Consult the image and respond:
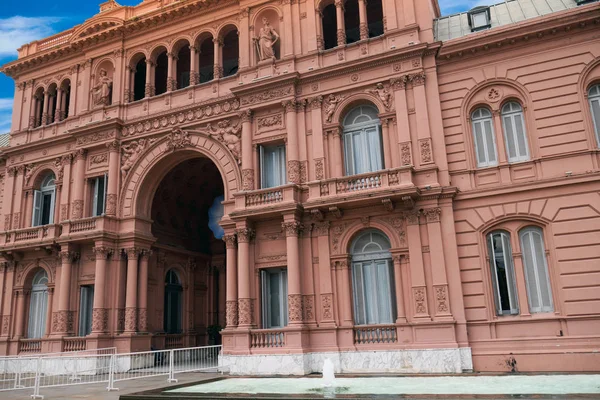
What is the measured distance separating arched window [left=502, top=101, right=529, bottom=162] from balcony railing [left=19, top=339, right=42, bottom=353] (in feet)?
79.7

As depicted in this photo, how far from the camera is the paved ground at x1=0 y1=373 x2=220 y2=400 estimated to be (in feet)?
50.1

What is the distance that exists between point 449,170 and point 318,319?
26.3 feet

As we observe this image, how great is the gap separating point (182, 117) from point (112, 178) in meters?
4.93

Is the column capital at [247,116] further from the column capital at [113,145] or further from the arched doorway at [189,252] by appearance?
the column capital at [113,145]

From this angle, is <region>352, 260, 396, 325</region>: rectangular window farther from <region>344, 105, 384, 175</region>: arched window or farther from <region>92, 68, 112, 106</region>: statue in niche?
<region>92, 68, 112, 106</region>: statue in niche

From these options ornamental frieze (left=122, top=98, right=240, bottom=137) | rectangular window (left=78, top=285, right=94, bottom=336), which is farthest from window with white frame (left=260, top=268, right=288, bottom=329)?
rectangular window (left=78, top=285, right=94, bottom=336)

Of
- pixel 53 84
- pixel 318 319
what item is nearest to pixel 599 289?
pixel 318 319

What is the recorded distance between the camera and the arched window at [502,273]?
19.0 m

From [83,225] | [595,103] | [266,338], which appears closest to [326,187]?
[266,338]

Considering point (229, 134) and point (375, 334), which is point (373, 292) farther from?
point (229, 134)

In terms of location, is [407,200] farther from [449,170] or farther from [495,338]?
[495,338]

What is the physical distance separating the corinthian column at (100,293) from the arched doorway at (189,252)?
265 cm

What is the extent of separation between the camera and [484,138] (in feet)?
68.3

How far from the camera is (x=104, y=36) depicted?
29.0m
